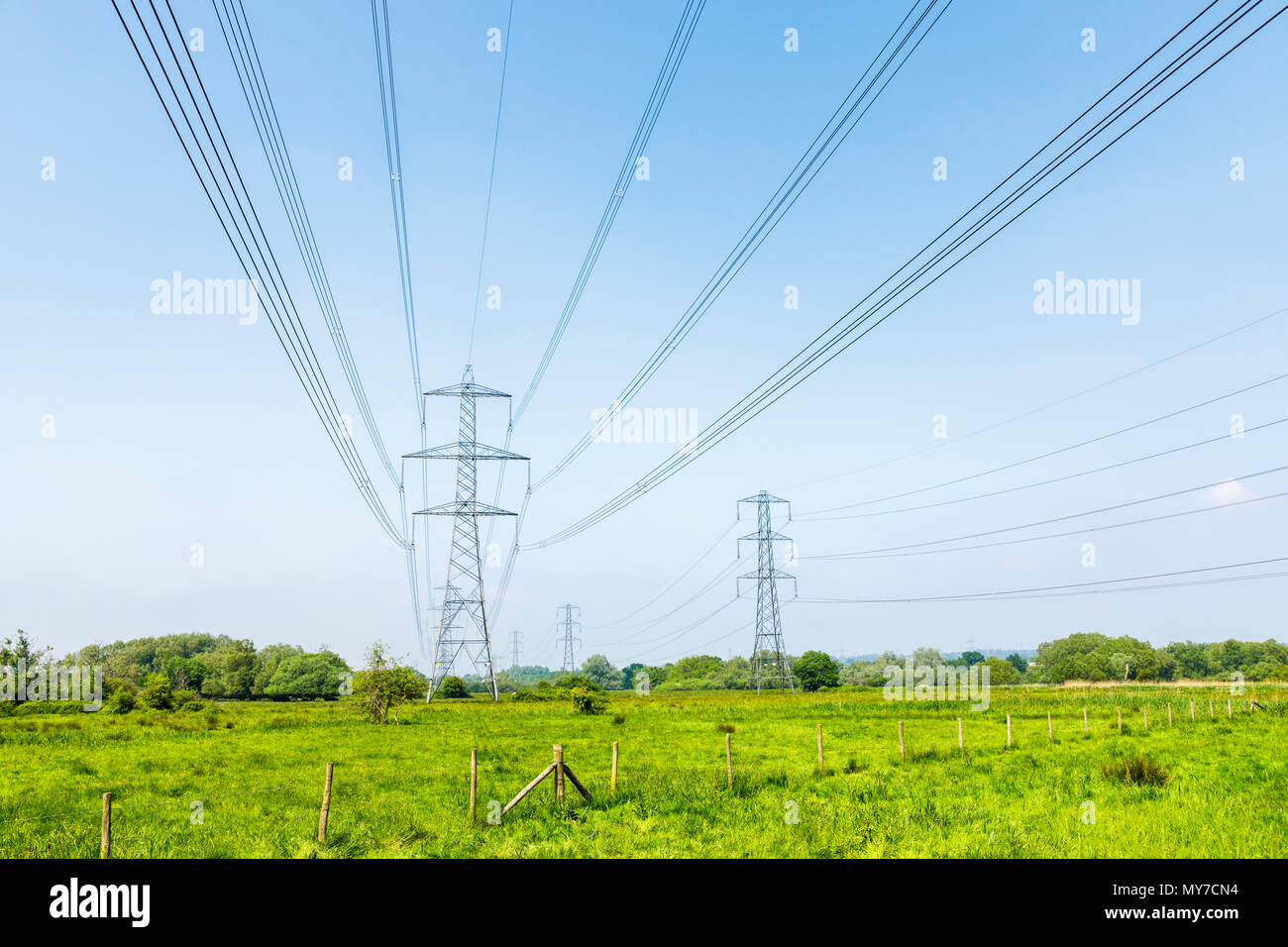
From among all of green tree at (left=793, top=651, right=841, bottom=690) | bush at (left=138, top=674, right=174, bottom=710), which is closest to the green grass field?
bush at (left=138, top=674, right=174, bottom=710)

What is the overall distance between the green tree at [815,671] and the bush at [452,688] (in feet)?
201

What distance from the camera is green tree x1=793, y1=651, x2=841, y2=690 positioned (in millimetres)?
133125

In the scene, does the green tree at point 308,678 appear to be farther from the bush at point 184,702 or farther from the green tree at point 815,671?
the green tree at point 815,671

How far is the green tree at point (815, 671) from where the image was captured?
13312cm

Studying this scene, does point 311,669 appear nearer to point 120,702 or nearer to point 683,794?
point 120,702

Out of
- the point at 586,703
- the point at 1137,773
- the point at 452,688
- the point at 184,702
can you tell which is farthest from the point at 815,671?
the point at 1137,773

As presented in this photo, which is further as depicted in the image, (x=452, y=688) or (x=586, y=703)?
(x=452, y=688)

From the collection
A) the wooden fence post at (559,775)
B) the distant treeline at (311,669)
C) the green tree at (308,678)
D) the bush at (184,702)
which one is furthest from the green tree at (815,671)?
the wooden fence post at (559,775)

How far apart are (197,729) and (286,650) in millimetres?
129826

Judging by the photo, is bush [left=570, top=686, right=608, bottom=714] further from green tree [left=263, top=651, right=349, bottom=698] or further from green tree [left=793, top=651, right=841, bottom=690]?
green tree [left=793, top=651, right=841, bottom=690]

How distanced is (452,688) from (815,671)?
65.3m

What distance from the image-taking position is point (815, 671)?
134m
